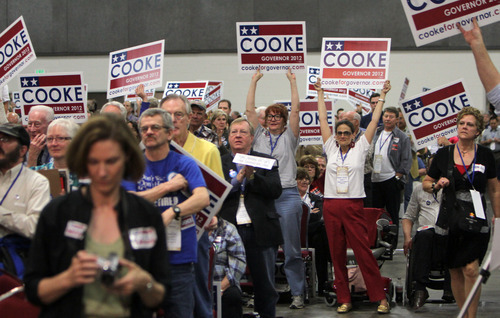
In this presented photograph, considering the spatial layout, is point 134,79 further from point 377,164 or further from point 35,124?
point 35,124

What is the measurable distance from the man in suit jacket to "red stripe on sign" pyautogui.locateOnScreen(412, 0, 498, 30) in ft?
6.05

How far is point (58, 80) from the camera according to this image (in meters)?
10.6

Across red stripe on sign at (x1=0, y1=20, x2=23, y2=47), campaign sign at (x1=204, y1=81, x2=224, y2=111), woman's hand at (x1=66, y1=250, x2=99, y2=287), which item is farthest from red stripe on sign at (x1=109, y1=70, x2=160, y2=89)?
woman's hand at (x1=66, y1=250, x2=99, y2=287)

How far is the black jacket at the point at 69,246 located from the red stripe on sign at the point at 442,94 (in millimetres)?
7532

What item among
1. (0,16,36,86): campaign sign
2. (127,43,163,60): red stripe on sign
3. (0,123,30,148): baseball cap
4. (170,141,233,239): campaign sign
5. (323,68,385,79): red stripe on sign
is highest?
(127,43,163,60): red stripe on sign

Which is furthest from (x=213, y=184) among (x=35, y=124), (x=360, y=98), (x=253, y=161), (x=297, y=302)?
(x=360, y=98)

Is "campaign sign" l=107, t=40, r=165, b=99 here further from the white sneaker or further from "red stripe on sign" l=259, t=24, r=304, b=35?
the white sneaker

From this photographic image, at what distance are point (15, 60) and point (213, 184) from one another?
20.3ft

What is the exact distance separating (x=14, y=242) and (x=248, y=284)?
13.6 ft

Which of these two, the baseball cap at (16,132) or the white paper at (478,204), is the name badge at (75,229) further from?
the white paper at (478,204)

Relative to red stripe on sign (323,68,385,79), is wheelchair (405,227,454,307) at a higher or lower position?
lower

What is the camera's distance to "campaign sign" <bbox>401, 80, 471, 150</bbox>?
1022 centimetres

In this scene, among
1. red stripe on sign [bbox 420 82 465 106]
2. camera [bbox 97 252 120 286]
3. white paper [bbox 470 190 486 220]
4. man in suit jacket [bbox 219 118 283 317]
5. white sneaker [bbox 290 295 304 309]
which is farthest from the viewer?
red stripe on sign [bbox 420 82 465 106]

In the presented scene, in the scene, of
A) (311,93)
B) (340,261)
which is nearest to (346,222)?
(340,261)
